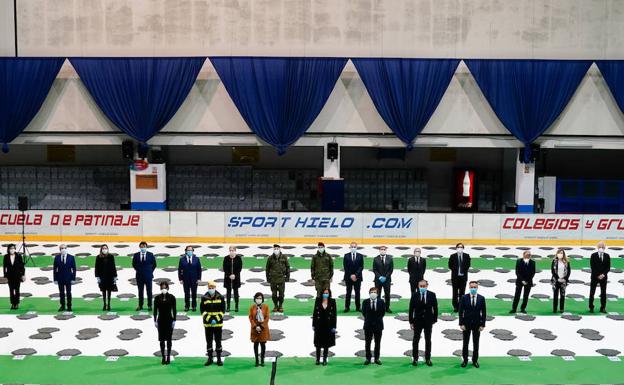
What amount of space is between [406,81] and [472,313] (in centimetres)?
1354

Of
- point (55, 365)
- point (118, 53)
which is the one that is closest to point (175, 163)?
point (118, 53)

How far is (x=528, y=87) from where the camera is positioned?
24.4 meters

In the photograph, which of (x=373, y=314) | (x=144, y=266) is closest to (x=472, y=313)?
(x=373, y=314)

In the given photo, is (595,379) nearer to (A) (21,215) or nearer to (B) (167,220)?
(B) (167,220)

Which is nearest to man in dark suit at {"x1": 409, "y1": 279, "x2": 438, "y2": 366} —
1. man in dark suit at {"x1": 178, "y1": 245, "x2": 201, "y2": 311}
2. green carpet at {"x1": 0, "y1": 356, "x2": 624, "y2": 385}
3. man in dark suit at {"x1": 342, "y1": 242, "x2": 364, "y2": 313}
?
green carpet at {"x1": 0, "y1": 356, "x2": 624, "y2": 385}

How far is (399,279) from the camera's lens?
18.9 m

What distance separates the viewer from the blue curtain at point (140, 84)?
79.4ft

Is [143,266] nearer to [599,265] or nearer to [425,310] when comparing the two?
[425,310]

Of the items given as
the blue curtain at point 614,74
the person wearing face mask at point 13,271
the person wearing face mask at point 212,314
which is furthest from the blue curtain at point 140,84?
the person wearing face mask at point 212,314

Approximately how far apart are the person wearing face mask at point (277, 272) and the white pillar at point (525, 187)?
12.4 m

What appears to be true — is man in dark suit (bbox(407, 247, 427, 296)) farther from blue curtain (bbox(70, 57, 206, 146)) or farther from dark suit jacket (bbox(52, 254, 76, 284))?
blue curtain (bbox(70, 57, 206, 146))

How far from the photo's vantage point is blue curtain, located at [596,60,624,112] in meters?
24.4

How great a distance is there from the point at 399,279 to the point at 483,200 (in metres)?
11.9

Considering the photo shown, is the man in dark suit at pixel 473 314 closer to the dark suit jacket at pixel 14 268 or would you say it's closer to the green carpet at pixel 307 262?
the green carpet at pixel 307 262
